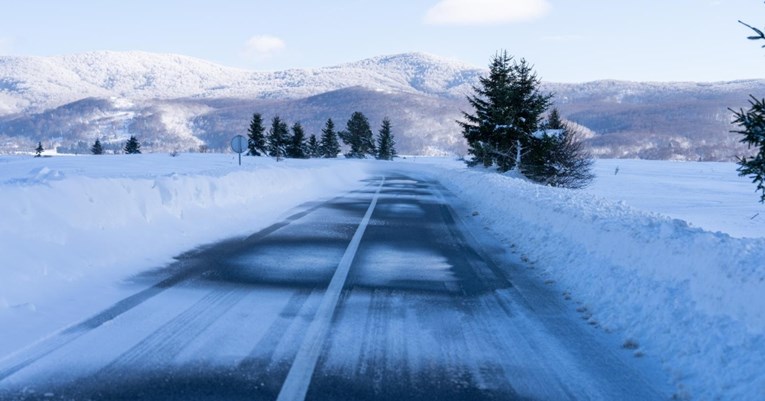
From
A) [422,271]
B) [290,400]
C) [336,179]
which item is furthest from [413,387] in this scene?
[336,179]

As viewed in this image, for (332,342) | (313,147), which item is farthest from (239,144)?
(313,147)

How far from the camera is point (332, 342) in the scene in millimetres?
4816

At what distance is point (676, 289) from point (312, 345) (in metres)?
3.71

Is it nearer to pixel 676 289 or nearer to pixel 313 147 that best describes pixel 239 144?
pixel 676 289

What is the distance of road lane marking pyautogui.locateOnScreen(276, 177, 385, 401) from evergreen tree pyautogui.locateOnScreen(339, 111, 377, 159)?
92299mm

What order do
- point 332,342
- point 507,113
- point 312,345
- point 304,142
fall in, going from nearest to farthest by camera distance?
point 312,345, point 332,342, point 507,113, point 304,142

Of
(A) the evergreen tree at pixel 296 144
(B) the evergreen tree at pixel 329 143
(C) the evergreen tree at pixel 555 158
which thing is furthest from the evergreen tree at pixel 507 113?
(B) the evergreen tree at pixel 329 143

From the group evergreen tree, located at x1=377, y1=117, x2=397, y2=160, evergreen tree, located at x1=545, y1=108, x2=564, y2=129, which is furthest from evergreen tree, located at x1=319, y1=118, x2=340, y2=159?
evergreen tree, located at x1=545, y1=108, x2=564, y2=129

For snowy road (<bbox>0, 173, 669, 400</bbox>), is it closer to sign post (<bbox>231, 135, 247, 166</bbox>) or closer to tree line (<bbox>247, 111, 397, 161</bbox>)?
sign post (<bbox>231, 135, 247, 166</bbox>)

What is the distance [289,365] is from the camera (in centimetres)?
425

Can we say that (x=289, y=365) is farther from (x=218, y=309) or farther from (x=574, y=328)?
(x=574, y=328)

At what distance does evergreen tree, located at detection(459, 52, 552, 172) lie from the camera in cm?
3697

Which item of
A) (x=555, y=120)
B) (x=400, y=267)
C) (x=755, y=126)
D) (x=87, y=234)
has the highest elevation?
(x=555, y=120)

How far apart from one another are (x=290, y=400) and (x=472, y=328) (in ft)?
7.47
